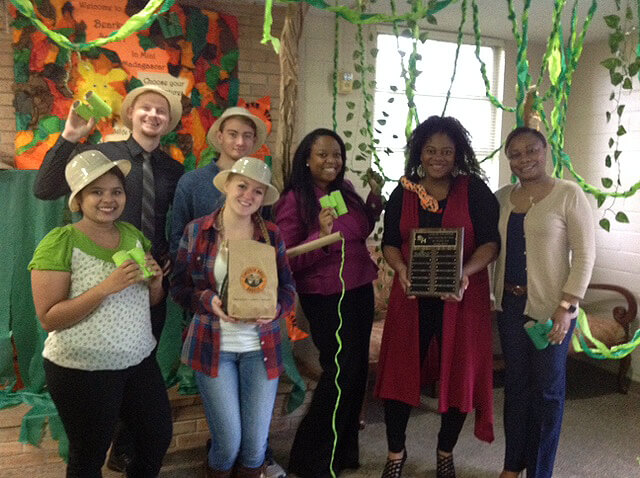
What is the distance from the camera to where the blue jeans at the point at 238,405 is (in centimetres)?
187

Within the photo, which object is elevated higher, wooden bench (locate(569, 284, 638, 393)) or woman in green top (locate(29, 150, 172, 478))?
woman in green top (locate(29, 150, 172, 478))

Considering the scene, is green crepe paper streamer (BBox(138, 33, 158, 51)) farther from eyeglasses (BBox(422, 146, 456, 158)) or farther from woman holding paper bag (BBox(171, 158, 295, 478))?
eyeglasses (BBox(422, 146, 456, 158))

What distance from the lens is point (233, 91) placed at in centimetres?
313

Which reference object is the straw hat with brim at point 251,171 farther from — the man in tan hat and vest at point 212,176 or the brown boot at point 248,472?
the brown boot at point 248,472

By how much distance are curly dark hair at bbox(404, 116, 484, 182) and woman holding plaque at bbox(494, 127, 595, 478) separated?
0.17 meters

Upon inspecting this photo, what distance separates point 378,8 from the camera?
11.4 ft

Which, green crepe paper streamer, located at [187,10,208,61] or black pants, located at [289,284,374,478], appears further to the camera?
green crepe paper streamer, located at [187,10,208,61]

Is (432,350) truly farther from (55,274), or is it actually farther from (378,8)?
(378,8)

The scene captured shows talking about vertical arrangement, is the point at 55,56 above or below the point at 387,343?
above

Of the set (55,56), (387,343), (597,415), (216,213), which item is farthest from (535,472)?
(55,56)

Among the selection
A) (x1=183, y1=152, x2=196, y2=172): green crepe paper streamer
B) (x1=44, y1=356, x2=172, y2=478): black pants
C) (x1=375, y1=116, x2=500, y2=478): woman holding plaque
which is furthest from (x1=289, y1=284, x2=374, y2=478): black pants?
(x1=183, y1=152, x2=196, y2=172): green crepe paper streamer

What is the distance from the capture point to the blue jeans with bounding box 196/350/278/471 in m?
1.87

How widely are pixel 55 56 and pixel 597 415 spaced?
11.8ft

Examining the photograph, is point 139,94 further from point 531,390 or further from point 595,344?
point 595,344
